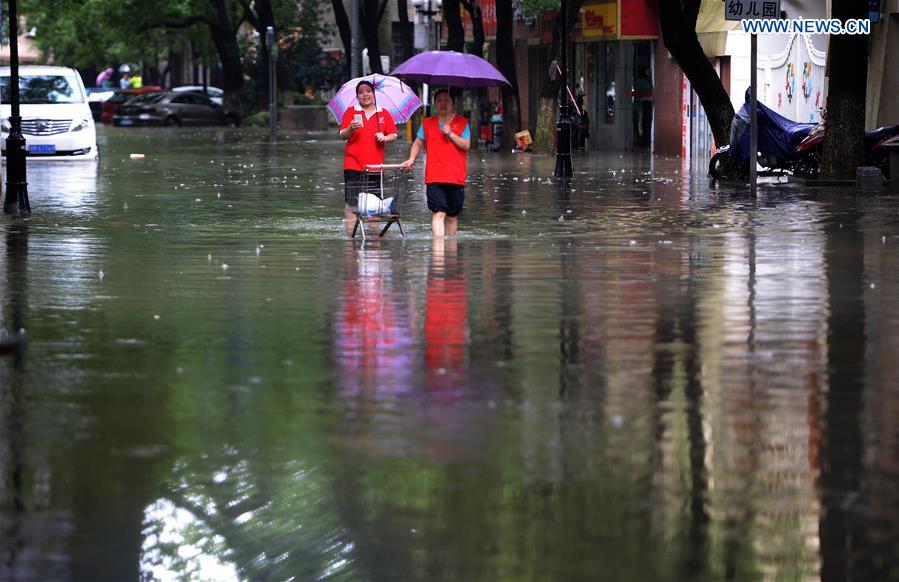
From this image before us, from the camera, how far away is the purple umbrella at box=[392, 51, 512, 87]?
20219mm

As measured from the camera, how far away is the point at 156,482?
737cm

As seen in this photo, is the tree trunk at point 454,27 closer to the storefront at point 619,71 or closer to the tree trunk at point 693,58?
the storefront at point 619,71

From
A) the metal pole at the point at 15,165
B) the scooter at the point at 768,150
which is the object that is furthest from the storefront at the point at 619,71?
the metal pole at the point at 15,165

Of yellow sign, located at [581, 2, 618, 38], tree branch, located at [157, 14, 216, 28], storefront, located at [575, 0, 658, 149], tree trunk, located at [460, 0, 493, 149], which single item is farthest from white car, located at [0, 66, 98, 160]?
tree branch, located at [157, 14, 216, 28]

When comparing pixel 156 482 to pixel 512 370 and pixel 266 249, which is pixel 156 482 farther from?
pixel 266 249

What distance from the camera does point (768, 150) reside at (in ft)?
103

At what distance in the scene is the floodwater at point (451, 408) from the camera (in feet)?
20.9

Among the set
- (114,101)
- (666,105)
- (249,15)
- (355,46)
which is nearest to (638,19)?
(666,105)

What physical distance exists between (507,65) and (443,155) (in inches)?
1152

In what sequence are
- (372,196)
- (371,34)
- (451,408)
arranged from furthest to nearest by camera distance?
(371,34)
(372,196)
(451,408)

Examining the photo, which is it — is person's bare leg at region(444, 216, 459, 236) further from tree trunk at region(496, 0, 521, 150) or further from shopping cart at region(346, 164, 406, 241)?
tree trunk at region(496, 0, 521, 150)

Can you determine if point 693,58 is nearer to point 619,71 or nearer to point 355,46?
point 619,71

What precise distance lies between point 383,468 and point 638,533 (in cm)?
142

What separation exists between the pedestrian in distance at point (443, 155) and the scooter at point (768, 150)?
1255 centimetres
